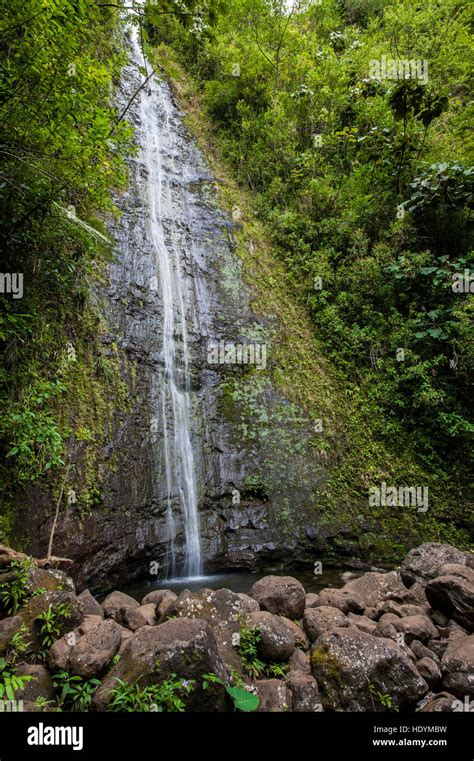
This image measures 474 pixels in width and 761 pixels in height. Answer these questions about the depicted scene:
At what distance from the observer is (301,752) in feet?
6.48

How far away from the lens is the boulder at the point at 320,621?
10.5 ft

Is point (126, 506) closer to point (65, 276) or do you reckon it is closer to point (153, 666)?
point (153, 666)

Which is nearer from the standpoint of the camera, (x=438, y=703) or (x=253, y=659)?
(x=438, y=703)

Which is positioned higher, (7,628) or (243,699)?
(7,628)

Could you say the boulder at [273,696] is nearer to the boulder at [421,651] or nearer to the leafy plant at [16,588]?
the boulder at [421,651]

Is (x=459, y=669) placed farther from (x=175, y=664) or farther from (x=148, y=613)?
(x=148, y=613)

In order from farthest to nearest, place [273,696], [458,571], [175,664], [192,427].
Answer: [192,427]
[458,571]
[273,696]
[175,664]

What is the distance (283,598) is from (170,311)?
6407 mm

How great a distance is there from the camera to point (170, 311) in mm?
8172

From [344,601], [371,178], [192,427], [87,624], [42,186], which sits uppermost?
[371,178]

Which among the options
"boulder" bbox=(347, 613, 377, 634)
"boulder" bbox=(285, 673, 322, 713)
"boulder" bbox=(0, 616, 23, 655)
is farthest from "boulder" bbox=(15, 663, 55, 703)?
"boulder" bbox=(347, 613, 377, 634)

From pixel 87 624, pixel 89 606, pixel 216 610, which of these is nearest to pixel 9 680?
pixel 87 624

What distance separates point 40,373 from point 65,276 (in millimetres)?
1722

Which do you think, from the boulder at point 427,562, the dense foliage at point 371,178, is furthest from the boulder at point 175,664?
the dense foliage at point 371,178
